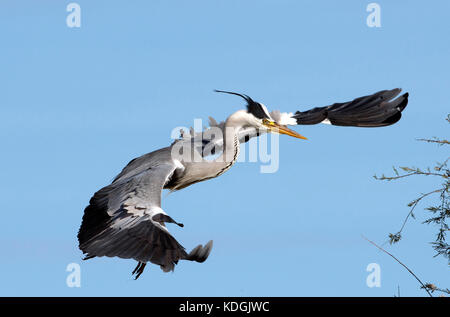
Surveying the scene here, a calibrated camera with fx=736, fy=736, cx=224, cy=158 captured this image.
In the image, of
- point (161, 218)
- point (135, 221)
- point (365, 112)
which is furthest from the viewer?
point (365, 112)

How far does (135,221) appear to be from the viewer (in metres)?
7.96

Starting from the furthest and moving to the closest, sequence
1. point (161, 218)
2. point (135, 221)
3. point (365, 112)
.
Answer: point (365, 112)
point (135, 221)
point (161, 218)

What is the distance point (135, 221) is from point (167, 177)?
1378 mm

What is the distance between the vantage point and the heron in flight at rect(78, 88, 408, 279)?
7.33m

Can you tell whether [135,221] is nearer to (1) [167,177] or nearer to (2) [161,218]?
(2) [161,218]

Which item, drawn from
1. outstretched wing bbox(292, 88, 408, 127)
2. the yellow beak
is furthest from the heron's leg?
outstretched wing bbox(292, 88, 408, 127)

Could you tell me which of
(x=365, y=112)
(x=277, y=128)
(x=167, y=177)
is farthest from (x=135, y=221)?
A: (x=365, y=112)

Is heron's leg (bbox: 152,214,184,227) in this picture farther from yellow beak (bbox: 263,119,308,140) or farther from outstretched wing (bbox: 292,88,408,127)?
outstretched wing (bbox: 292,88,408,127)

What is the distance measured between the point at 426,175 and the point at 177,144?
4508 millimetres

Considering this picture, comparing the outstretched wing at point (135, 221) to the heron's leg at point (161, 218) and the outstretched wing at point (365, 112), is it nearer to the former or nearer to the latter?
the heron's leg at point (161, 218)

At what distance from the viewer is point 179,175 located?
10289 mm

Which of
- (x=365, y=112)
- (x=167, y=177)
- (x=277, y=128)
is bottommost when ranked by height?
(x=167, y=177)

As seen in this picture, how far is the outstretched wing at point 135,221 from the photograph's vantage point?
714 cm
